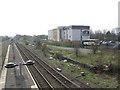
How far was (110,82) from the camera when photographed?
11672 millimetres

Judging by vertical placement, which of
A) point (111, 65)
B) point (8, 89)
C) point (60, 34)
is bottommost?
point (8, 89)

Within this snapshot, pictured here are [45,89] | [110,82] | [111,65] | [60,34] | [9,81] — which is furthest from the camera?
[60,34]

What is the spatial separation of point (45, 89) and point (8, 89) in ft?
9.29

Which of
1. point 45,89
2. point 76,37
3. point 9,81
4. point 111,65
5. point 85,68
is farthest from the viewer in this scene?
point 76,37

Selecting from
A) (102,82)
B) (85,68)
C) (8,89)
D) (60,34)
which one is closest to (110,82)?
(102,82)

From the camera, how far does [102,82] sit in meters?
11.7

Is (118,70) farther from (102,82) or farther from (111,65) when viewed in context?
(102,82)

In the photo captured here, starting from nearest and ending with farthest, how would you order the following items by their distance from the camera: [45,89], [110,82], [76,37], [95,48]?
[45,89] → [110,82] → [95,48] → [76,37]

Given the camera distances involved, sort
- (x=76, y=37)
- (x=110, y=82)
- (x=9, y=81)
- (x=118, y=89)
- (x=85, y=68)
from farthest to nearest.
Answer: (x=76, y=37), (x=85, y=68), (x=9, y=81), (x=110, y=82), (x=118, y=89)

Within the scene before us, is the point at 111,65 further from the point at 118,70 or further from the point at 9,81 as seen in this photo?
the point at 9,81

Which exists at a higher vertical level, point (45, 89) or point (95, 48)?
point (95, 48)

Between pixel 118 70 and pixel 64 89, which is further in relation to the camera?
pixel 118 70

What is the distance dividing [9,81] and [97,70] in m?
8.67

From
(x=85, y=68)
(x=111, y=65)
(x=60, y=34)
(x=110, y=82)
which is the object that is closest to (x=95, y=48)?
(x=85, y=68)
